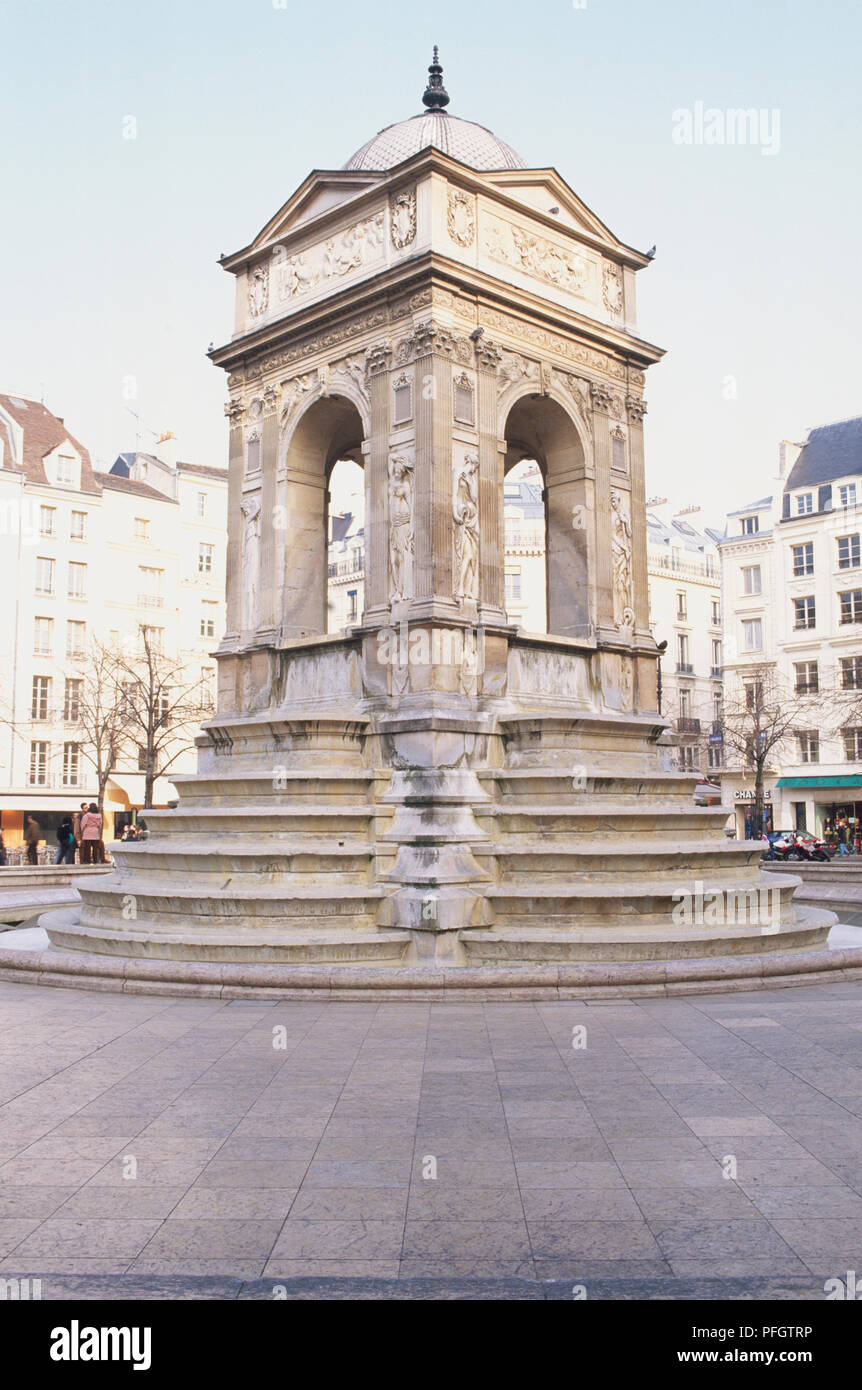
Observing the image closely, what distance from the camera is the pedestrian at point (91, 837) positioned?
30922 mm

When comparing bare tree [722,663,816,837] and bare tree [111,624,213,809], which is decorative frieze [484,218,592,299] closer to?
bare tree [111,624,213,809]

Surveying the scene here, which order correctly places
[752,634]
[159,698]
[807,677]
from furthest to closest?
[752,634] < [807,677] < [159,698]

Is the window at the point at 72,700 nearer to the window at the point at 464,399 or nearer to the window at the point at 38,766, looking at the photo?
the window at the point at 38,766

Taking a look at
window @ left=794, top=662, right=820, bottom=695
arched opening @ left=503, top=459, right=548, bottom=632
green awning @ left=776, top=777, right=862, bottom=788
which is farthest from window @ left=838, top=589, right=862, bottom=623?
arched opening @ left=503, top=459, right=548, bottom=632

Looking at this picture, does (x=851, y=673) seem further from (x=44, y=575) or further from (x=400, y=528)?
(x=400, y=528)

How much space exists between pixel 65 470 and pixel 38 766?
1562 centimetres

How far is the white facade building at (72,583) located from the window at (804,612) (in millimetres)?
32098

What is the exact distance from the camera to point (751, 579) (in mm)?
65500

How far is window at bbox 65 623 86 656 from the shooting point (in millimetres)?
58094

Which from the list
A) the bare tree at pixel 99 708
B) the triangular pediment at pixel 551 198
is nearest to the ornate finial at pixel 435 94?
the triangular pediment at pixel 551 198

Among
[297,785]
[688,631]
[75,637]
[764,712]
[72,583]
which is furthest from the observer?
[688,631]

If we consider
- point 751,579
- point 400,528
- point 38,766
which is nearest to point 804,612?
point 751,579

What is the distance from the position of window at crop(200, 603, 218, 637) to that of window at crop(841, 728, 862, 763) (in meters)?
34.8

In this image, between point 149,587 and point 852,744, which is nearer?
point 852,744
